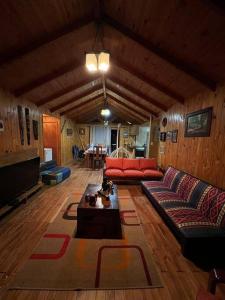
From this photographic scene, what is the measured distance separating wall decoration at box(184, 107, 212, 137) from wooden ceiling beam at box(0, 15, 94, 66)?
2.37m

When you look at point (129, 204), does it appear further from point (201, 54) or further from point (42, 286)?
point (201, 54)

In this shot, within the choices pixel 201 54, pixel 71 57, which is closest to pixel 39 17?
pixel 71 57

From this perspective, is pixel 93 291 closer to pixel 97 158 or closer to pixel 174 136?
pixel 174 136

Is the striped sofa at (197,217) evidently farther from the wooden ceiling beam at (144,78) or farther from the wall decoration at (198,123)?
the wooden ceiling beam at (144,78)

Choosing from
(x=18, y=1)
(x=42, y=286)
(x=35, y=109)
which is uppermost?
(x=18, y=1)

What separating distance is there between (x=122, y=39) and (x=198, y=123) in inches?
80.3

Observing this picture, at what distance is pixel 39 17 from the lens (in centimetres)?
198

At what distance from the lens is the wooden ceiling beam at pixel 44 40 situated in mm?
2276

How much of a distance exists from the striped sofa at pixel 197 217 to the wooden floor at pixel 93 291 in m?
0.21

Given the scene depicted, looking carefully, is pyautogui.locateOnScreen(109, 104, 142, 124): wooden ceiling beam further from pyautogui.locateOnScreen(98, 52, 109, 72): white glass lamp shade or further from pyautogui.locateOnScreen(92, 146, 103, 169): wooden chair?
pyautogui.locateOnScreen(98, 52, 109, 72): white glass lamp shade

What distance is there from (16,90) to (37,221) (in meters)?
2.69

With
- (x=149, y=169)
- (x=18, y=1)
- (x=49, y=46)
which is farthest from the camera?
(x=149, y=169)

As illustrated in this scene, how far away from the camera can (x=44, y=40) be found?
2.34 meters

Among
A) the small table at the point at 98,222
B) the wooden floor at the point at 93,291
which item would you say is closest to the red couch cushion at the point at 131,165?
the wooden floor at the point at 93,291
